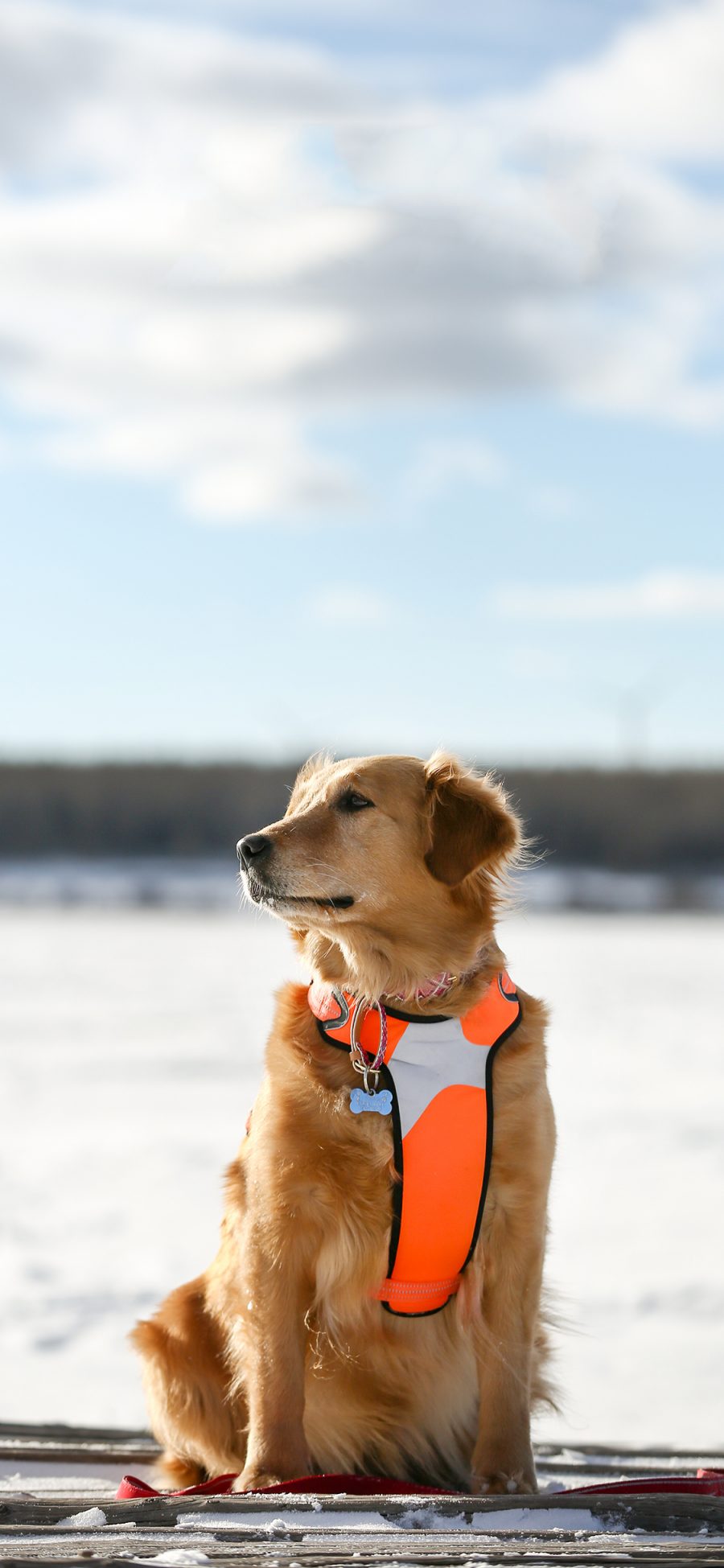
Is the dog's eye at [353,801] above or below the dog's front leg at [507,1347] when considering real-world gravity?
above

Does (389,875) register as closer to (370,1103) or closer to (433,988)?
(433,988)

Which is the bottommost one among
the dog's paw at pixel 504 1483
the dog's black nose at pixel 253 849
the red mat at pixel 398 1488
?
the dog's paw at pixel 504 1483

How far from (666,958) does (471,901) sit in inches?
471

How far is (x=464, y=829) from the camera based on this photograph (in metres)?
2.98

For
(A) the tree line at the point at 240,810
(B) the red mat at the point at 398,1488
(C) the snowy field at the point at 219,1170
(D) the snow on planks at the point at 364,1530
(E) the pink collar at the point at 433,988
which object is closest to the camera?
(D) the snow on planks at the point at 364,1530

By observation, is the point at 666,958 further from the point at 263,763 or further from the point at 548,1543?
the point at 263,763

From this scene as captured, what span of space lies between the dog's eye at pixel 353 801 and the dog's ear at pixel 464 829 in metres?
0.14

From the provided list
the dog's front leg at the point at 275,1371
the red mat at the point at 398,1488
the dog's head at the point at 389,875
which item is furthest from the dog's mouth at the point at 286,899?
the red mat at the point at 398,1488

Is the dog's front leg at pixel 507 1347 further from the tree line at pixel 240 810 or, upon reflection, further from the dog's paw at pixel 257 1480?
the tree line at pixel 240 810

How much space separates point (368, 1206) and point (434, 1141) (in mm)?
173

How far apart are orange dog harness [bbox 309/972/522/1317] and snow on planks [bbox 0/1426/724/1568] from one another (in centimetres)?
52

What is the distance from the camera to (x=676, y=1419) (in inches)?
162

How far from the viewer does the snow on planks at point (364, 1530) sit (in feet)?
5.94

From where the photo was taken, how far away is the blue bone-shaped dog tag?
2.71 m
